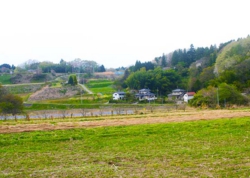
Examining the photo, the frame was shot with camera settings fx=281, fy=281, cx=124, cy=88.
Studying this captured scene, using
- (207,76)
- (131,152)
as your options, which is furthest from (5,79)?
(131,152)

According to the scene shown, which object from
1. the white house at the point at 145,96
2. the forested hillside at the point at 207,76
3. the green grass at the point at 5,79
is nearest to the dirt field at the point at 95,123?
the forested hillside at the point at 207,76

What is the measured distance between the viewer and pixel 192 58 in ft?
259

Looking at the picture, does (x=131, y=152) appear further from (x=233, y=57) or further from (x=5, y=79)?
(x=5, y=79)

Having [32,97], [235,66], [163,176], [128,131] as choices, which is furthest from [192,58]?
[163,176]

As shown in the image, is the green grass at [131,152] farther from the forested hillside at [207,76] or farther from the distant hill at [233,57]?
the distant hill at [233,57]

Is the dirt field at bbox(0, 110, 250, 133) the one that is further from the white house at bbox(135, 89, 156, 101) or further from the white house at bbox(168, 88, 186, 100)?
the white house at bbox(168, 88, 186, 100)

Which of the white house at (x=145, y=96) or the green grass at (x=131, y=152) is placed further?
the white house at (x=145, y=96)

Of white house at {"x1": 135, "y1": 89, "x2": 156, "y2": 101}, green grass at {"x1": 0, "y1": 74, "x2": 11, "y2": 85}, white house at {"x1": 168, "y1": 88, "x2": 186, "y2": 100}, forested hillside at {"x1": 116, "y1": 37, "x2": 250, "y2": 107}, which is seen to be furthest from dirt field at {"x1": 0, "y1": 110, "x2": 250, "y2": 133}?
green grass at {"x1": 0, "y1": 74, "x2": 11, "y2": 85}

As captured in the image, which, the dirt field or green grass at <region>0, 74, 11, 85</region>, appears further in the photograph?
green grass at <region>0, 74, 11, 85</region>

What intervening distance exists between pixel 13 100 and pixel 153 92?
113ft

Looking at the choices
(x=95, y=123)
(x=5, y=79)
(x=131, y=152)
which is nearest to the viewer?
(x=131, y=152)

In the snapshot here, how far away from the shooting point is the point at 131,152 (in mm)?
8703

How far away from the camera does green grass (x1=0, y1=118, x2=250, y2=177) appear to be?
6.81m

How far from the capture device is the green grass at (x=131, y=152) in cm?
681
